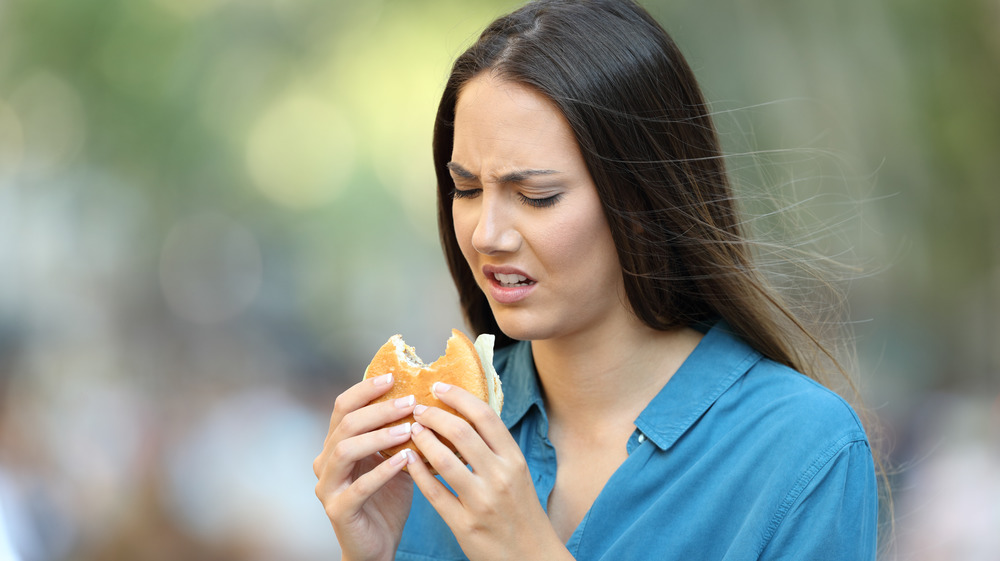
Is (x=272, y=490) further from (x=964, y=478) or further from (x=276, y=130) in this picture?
(x=964, y=478)

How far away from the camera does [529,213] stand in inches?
60.9

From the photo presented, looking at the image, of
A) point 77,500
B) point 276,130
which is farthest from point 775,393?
point 77,500

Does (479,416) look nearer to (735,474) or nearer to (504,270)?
(504,270)

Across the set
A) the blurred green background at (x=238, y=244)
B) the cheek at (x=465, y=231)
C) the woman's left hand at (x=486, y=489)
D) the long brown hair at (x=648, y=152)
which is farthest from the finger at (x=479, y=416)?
the blurred green background at (x=238, y=244)

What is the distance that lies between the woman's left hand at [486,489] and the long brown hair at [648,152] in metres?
0.47

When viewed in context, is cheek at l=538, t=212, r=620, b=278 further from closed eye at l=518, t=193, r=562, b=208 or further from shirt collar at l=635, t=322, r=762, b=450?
shirt collar at l=635, t=322, r=762, b=450

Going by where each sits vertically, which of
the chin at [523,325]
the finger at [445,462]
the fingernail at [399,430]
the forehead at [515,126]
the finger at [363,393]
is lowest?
the finger at [445,462]

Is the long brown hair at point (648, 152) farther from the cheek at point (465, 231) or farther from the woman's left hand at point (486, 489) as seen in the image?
the woman's left hand at point (486, 489)

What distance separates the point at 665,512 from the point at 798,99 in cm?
302

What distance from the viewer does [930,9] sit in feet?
13.1

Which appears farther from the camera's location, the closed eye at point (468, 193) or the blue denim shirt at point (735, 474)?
the closed eye at point (468, 193)

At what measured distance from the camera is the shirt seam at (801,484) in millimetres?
1432

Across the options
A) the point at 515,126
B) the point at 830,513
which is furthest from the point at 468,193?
the point at 830,513

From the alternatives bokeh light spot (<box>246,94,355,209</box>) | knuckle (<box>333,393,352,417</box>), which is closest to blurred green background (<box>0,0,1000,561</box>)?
bokeh light spot (<box>246,94,355,209</box>)
